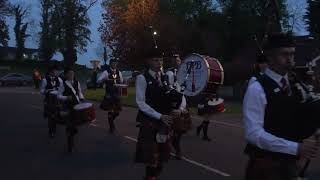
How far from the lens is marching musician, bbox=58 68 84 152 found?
492 inches

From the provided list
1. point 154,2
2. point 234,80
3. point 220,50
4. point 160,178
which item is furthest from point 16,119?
point 154,2

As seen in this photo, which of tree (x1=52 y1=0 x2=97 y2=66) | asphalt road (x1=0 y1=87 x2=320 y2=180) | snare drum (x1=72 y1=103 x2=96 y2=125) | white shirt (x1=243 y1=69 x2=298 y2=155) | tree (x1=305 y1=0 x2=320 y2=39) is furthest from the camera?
tree (x1=52 y1=0 x2=97 y2=66)

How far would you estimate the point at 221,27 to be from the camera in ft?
139

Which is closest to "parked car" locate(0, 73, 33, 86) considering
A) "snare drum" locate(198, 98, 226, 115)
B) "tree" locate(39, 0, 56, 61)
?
"tree" locate(39, 0, 56, 61)

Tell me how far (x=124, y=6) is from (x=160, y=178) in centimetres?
4468

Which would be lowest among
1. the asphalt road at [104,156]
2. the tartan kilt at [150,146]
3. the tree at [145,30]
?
the asphalt road at [104,156]

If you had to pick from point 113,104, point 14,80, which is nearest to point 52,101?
point 113,104

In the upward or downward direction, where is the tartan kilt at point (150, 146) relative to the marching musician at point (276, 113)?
downward

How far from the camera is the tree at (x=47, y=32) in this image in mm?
92438

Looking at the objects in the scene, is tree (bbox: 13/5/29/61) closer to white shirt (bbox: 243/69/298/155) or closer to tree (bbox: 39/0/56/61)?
tree (bbox: 39/0/56/61)

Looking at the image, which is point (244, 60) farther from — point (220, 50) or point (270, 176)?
point (270, 176)

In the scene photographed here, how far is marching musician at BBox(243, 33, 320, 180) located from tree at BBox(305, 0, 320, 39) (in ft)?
163

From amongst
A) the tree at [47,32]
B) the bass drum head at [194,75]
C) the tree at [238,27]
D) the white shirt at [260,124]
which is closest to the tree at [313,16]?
the tree at [238,27]

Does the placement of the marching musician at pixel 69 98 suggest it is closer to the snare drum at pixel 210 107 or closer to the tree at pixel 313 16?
the snare drum at pixel 210 107
